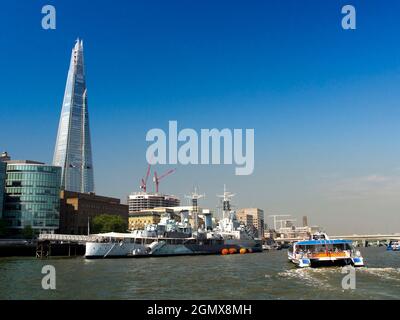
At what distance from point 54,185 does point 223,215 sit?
6892cm

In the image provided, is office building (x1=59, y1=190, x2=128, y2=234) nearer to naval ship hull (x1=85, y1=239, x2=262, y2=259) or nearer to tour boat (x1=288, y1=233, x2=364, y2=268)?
naval ship hull (x1=85, y1=239, x2=262, y2=259)

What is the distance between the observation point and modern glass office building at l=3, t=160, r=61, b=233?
157837mm

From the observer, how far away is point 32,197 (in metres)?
159

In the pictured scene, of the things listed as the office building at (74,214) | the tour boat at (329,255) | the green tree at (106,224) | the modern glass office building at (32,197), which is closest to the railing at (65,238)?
the modern glass office building at (32,197)

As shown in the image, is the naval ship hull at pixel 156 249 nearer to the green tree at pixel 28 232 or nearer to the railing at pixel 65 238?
the railing at pixel 65 238

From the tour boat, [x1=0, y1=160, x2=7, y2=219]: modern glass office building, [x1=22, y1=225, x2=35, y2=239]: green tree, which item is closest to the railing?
[x1=22, y1=225, x2=35, y2=239]: green tree

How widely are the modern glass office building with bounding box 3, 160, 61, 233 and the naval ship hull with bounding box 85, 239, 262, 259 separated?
5892 cm

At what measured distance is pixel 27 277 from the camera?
1969 inches

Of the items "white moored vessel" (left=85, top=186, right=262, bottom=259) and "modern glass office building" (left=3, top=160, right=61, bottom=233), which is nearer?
"white moored vessel" (left=85, top=186, right=262, bottom=259)

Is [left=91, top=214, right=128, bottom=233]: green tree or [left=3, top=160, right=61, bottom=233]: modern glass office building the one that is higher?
[left=3, top=160, right=61, bottom=233]: modern glass office building

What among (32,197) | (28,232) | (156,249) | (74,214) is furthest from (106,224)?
(156,249)

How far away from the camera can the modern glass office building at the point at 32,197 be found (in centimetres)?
15784
